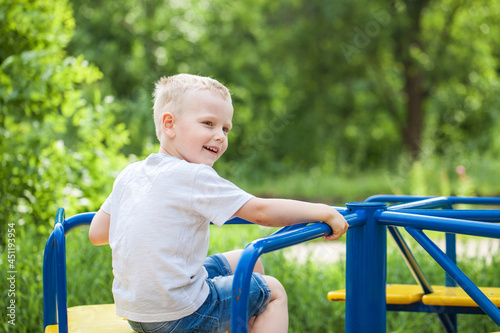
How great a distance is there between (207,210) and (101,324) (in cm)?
62

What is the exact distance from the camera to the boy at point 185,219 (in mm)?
1476

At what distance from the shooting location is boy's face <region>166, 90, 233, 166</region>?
1617 mm

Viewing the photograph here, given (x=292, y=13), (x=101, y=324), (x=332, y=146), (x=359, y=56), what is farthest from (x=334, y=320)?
A: (x=332, y=146)

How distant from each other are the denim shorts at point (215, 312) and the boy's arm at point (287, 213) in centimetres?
19

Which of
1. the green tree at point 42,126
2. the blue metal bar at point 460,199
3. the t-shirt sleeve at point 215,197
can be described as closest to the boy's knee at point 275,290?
the t-shirt sleeve at point 215,197

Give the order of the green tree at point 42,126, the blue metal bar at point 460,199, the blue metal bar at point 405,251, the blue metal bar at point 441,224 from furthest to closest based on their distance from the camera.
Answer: the green tree at point 42,126 → the blue metal bar at point 460,199 → the blue metal bar at point 405,251 → the blue metal bar at point 441,224

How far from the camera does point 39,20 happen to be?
4.55 meters

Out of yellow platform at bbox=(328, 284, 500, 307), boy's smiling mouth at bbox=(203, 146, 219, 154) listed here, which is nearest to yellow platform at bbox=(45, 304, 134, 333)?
boy's smiling mouth at bbox=(203, 146, 219, 154)

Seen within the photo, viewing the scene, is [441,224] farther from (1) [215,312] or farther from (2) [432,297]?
(2) [432,297]

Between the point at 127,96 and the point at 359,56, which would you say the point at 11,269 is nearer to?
the point at 127,96

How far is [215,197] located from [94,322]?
27.3 inches

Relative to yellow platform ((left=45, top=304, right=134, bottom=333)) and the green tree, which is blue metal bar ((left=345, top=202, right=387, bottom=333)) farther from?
the green tree

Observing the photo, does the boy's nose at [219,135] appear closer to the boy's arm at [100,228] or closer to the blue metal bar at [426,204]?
the boy's arm at [100,228]

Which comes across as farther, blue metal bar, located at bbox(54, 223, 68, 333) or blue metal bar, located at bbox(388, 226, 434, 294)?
blue metal bar, located at bbox(388, 226, 434, 294)
